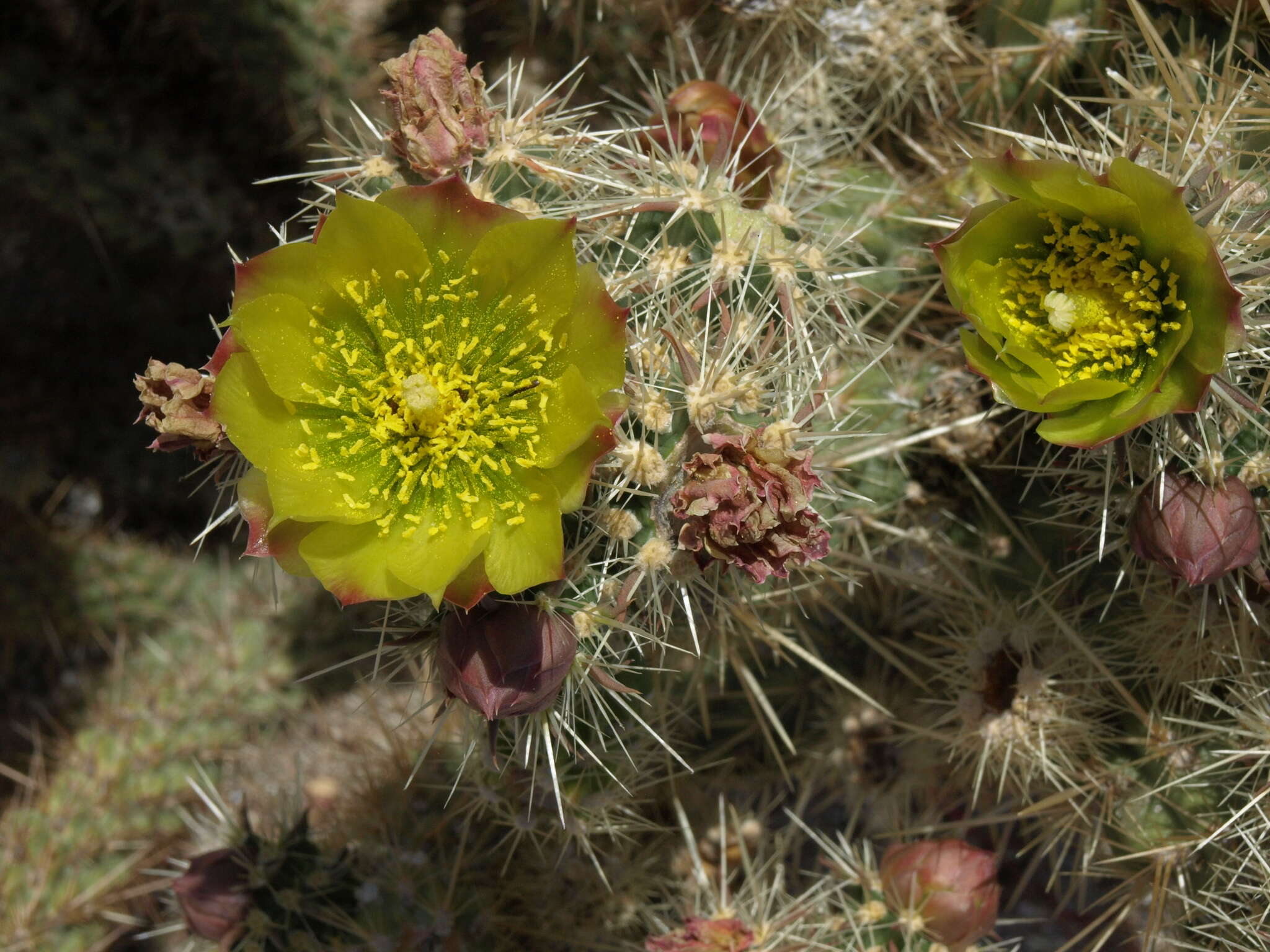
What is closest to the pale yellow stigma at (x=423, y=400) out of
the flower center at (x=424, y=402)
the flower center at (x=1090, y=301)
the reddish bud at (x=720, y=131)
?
the flower center at (x=424, y=402)

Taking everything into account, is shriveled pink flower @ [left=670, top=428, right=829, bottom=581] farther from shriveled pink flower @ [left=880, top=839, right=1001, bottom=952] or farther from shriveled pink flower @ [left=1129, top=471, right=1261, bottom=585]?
shriveled pink flower @ [left=880, top=839, right=1001, bottom=952]

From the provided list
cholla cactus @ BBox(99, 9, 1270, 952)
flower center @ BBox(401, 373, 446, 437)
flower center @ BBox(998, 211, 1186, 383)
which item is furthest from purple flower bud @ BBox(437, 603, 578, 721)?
flower center @ BBox(998, 211, 1186, 383)

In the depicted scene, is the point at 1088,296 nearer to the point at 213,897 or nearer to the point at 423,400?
the point at 423,400

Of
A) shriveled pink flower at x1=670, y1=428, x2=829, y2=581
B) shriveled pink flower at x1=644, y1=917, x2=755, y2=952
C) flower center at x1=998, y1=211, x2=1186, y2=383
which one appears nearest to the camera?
shriveled pink flower at x1=670, y1=428, x2=829, y2=581

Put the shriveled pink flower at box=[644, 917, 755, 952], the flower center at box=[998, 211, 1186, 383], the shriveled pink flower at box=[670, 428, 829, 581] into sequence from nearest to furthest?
the shriveled pink flower at box=[670, 428, 829, 581] < the flower center at box=[998, 211, 1186, 383] < the shriveled pink flower at box=[644, 917, 755, 952]

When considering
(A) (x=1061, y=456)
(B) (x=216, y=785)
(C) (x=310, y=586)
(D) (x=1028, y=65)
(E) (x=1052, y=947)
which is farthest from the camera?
(C) (x=310, y=586)

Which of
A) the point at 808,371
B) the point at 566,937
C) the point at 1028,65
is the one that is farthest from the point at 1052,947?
the point at 1028,65

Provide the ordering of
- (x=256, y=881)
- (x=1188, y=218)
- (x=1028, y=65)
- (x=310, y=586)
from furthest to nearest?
(x=310, y=586) < (x=1028, y=65) < (x=256, y=881) < (x=1188, y=218)

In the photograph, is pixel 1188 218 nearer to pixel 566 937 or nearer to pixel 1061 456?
pixel 1061 456
